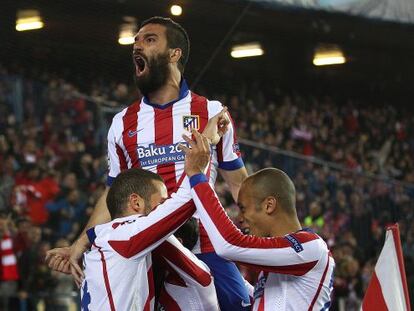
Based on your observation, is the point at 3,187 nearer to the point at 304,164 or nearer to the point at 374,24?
the point at 304,164

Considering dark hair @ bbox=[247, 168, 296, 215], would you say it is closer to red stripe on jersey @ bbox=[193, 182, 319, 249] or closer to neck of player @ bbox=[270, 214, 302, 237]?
neck of player @ bbox=[270, 214, 302, 237]

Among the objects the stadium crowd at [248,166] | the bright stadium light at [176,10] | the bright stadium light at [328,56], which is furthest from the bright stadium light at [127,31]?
the bright stadium light at [328,56]

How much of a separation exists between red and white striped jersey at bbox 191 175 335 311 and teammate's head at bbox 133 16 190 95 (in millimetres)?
994

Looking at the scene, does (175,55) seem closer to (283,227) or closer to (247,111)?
(283,227)

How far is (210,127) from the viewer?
4.61 metres

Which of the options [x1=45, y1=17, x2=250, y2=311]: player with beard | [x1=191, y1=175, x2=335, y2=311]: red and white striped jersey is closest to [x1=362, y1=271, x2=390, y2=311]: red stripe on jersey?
[x1=191, y1=175, x2=335, y2=311]: red and white striped jersey

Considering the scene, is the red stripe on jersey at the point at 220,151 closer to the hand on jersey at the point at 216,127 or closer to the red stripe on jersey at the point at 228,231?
the hand on jersey at the point at 216,127

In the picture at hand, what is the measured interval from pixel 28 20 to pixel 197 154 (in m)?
11.3

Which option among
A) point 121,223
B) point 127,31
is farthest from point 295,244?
point 127,31

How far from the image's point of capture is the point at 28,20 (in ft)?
50.0

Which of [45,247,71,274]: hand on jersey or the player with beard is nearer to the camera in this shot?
[45,247,71,274]: hand on jersey

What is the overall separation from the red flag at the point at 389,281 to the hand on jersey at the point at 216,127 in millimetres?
840

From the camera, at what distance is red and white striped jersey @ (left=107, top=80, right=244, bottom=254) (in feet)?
16.9

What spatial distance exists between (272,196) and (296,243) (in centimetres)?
24
